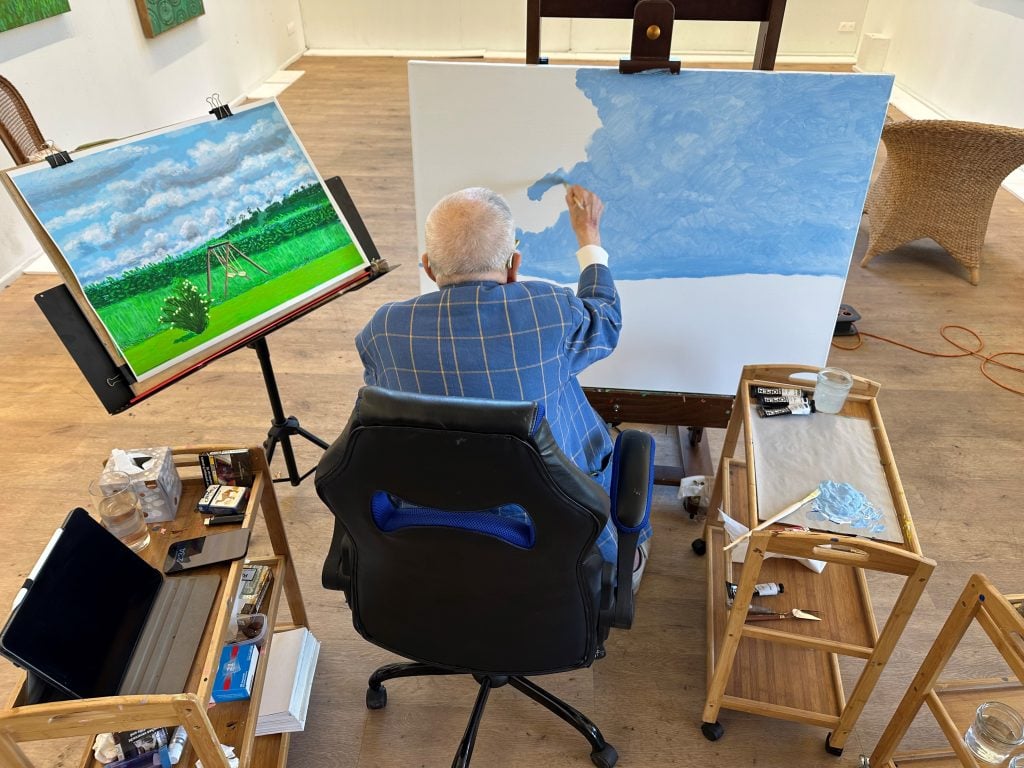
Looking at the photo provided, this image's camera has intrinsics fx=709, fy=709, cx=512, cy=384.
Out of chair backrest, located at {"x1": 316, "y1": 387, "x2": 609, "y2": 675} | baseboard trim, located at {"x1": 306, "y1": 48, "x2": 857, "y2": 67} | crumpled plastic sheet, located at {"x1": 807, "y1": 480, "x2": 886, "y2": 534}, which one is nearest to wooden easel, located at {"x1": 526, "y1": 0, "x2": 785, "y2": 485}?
crumpled plastic sheet, located at {"x1": 807, "y1": 480, "x2": 886, "y2": 534}

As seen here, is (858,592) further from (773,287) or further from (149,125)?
(149,125)

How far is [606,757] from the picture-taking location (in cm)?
160

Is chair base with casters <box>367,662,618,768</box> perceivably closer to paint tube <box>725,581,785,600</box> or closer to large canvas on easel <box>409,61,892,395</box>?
paint tube <box>725,581,785,600</box>

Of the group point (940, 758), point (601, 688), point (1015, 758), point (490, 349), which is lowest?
point (601, 688)

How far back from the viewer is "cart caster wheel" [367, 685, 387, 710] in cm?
172

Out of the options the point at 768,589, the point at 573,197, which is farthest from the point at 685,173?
the point at 768,589

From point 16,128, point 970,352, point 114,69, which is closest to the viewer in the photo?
point 16,128

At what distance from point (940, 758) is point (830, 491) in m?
0.59

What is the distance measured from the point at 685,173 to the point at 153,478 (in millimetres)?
1404

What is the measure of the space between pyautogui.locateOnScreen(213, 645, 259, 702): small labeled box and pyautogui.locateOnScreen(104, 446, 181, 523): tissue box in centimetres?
31

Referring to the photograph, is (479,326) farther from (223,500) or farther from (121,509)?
(121,509)

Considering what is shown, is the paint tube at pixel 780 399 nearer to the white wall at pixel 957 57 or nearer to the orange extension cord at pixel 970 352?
the orange extension cord at pixel 970 352

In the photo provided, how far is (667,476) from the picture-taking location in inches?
91.0

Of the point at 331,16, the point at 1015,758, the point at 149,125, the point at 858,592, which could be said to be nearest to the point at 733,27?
Result: the point at 331,16
